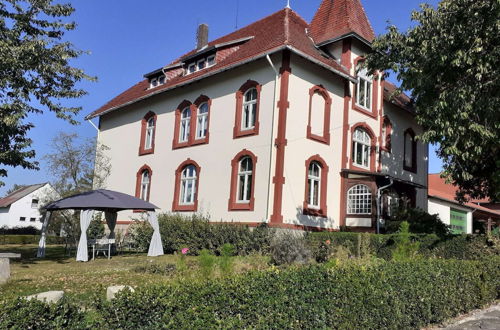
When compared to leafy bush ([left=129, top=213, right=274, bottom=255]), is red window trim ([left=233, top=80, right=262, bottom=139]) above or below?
above

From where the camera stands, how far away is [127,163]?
25812 mm

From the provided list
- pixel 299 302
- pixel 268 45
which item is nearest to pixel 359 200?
pixel 268 45

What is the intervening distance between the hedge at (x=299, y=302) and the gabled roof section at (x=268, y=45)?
11.8m

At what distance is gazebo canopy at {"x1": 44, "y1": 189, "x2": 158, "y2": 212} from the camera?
52.0 ft

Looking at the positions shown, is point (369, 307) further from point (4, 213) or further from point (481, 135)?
point (4, 213)

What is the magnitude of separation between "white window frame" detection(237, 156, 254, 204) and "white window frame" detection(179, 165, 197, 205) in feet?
10.2

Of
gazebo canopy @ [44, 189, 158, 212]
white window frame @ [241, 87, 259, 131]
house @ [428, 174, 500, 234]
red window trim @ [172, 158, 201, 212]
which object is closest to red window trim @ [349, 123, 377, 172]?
white window frame @ [241, 87, 259, 131]

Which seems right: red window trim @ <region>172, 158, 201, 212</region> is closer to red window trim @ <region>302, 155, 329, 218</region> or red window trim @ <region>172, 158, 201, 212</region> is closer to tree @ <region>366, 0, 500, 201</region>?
red window trim @ <region>302, 155, 329, 218</region>

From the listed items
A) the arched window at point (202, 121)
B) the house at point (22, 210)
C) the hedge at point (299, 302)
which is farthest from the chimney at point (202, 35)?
the house at point (22, 210)

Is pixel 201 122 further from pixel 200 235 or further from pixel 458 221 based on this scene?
pixel 458 221

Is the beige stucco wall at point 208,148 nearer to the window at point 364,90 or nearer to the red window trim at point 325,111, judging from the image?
the red window trim at point 325,111

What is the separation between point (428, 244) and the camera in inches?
576

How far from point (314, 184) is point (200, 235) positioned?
524 centimetres

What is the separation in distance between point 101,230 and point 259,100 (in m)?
12.3
